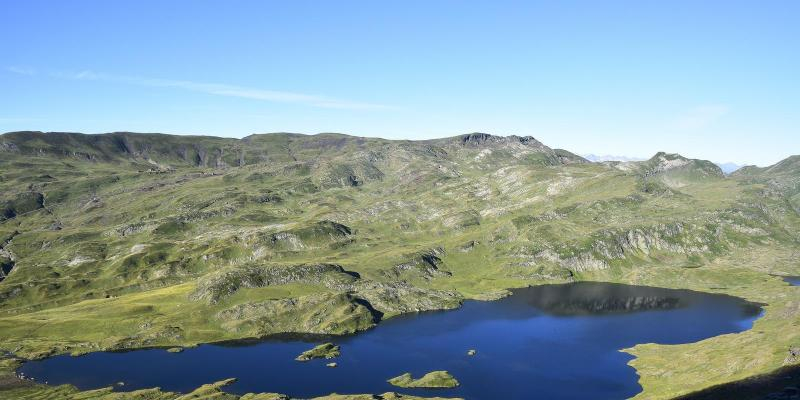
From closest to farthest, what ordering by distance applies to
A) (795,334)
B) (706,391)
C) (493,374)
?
(706,391)
(795,334)
(493,374)

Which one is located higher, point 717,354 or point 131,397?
point 717,354

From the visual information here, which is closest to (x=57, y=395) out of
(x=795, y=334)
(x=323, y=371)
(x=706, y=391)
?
(x=323, y=371)

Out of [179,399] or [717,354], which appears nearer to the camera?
[179,399]

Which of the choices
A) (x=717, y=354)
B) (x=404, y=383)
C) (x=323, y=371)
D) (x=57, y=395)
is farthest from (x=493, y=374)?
(x=57, y=395)

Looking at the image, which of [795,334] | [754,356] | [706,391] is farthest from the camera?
[795,334]

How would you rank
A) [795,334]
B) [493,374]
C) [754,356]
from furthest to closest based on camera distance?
[493,374]
[795,334]
[754,356]

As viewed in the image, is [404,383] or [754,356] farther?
[404,383]

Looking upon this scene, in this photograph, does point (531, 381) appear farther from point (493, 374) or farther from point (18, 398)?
point (18, 398)

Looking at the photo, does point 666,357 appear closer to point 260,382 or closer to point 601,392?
point 601,392

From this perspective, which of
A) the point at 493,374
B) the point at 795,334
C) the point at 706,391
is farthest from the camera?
the point at 493,374
